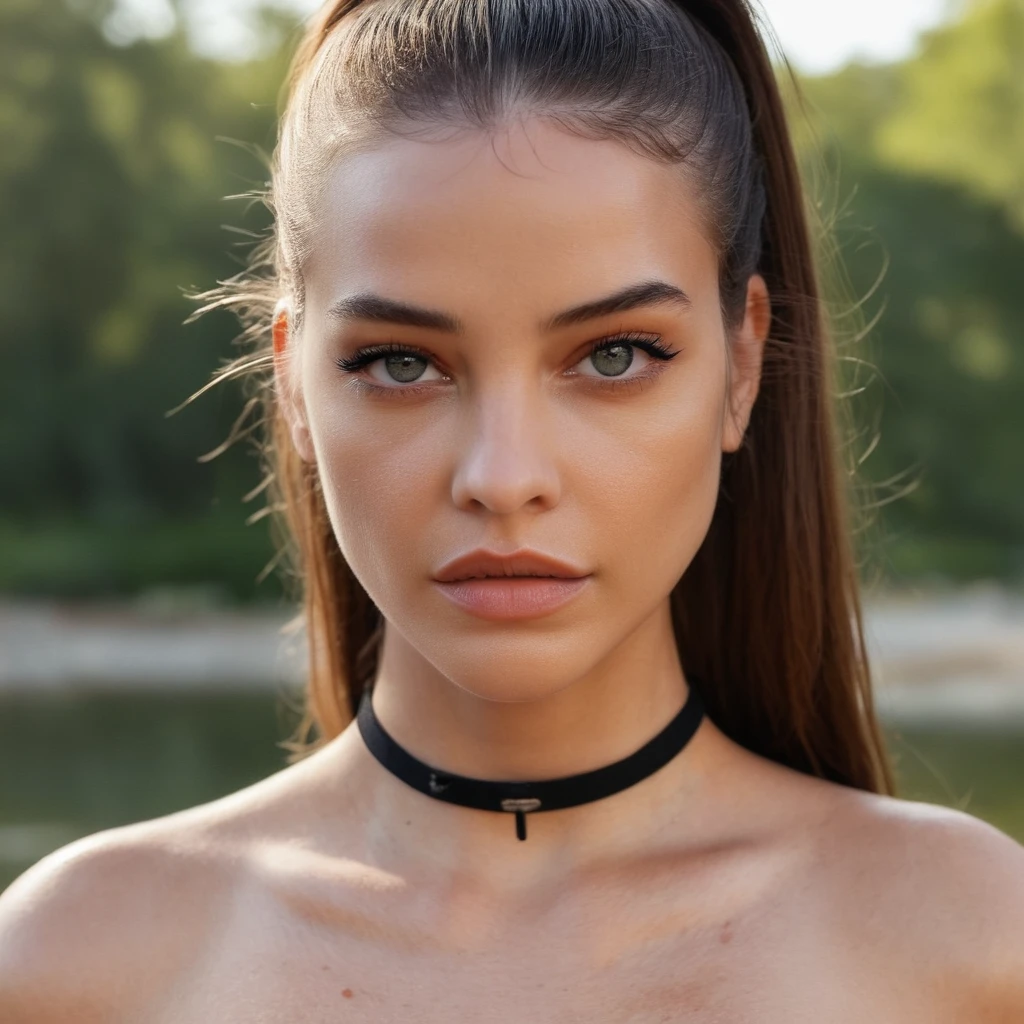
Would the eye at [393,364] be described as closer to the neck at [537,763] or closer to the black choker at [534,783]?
the neck at [537,763]

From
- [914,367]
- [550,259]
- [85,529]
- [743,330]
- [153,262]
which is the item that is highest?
[550,259]

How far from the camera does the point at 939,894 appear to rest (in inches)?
63.4

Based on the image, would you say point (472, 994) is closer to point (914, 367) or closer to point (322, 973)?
point (322, 973)

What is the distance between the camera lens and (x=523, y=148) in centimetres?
150

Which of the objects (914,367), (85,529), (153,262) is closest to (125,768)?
(85,529)

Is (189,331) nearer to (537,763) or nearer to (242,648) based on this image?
(242,648)

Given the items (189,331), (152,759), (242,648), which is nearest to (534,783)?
(152,759)

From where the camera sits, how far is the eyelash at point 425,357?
151 centimetres

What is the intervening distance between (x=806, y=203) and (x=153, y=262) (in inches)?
451

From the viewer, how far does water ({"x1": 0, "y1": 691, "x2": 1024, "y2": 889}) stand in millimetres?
6332

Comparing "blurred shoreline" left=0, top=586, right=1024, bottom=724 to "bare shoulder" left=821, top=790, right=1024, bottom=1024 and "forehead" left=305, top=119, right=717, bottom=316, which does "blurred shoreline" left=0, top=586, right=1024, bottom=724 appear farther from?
"forehead" left=305, top=119, right=717, bottom=316

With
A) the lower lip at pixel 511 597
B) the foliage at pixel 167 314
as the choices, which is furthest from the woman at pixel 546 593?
the foliage at pixel 167 314

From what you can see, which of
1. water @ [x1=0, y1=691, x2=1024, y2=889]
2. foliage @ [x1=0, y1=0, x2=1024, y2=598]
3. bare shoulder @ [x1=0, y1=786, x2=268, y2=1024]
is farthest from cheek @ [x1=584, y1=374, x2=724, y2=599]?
foliage @ [x1=0, y1=0, x2=1024, y2=598]

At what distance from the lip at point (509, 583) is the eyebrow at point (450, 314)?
0.22 m
